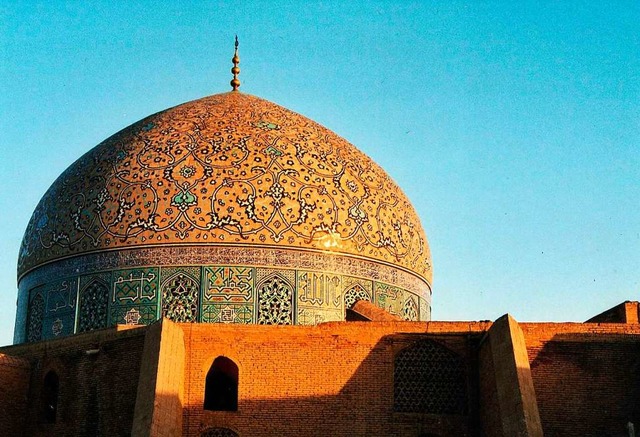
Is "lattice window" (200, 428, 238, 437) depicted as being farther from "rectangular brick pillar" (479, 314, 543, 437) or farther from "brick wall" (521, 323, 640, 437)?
"brick wall" (521, 323, 640, 437)

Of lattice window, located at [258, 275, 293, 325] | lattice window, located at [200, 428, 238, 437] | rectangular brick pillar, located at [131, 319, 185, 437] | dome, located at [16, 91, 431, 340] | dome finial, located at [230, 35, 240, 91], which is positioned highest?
dome finial, located at [230, 35, 240, 91]

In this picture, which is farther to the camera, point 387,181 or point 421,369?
point 387,181

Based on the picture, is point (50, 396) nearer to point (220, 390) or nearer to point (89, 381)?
point (89, 381)

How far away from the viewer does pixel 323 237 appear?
14461 mm

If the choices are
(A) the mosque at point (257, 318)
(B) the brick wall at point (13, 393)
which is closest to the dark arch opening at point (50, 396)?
(A) the mosque at point (257, 318)

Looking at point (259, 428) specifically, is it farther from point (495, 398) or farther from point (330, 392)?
point (495, 398)

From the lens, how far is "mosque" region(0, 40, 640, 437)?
39.3ft

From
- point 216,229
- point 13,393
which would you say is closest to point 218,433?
point 13,393

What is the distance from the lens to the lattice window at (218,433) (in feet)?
39.7

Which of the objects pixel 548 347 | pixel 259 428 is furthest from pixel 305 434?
pixel 548 347

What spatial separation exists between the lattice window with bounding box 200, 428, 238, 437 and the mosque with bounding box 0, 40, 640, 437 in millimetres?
26

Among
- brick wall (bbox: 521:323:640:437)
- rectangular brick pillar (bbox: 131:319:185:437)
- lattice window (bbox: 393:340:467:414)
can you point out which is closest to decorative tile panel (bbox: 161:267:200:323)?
rectangular brick pillar (bbox: 131:319:185:437)

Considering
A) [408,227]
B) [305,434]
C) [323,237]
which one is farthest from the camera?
[408,227]

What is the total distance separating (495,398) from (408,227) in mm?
4633
